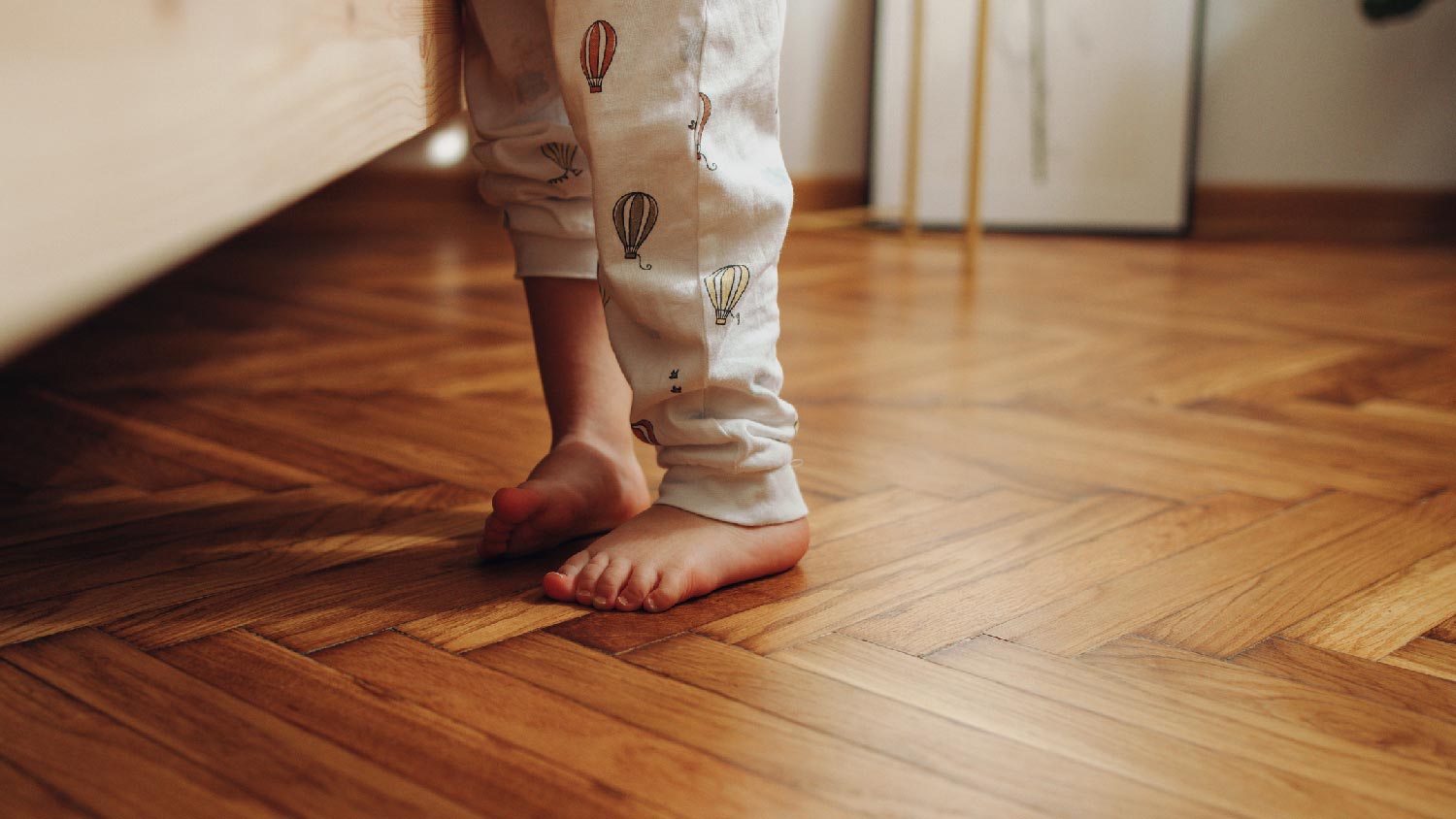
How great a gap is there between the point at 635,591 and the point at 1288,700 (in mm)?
243

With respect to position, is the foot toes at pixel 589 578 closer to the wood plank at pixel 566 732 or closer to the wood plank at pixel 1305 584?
the wood plank at pixel 566 732

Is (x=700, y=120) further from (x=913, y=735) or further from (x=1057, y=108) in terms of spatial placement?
(x=1057, y=108)

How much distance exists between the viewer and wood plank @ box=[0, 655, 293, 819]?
373mm

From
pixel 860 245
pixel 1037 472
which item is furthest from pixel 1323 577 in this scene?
pixel 860 245

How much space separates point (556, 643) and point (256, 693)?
0.11 metres

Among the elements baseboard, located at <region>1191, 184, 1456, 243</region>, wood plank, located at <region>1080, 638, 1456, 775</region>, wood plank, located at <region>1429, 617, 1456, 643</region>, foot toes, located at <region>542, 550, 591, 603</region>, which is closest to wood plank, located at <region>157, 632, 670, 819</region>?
foot toes, located at <region>542, 550, 591, 603</region>

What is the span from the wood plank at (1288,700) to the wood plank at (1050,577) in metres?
0.06

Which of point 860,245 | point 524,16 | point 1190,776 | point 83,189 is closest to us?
point 83,189

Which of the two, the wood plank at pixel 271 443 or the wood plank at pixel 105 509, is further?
the wood plank at pixel 271 443

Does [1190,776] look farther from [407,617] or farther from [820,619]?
[407,617]

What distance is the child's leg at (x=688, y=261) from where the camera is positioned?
1.74 ft

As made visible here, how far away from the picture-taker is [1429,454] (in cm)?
83

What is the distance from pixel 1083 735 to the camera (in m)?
0.44

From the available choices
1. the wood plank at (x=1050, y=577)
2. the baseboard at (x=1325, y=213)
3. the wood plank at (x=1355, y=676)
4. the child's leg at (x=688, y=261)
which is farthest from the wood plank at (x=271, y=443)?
the baseboard at (x=1325, y=213)
